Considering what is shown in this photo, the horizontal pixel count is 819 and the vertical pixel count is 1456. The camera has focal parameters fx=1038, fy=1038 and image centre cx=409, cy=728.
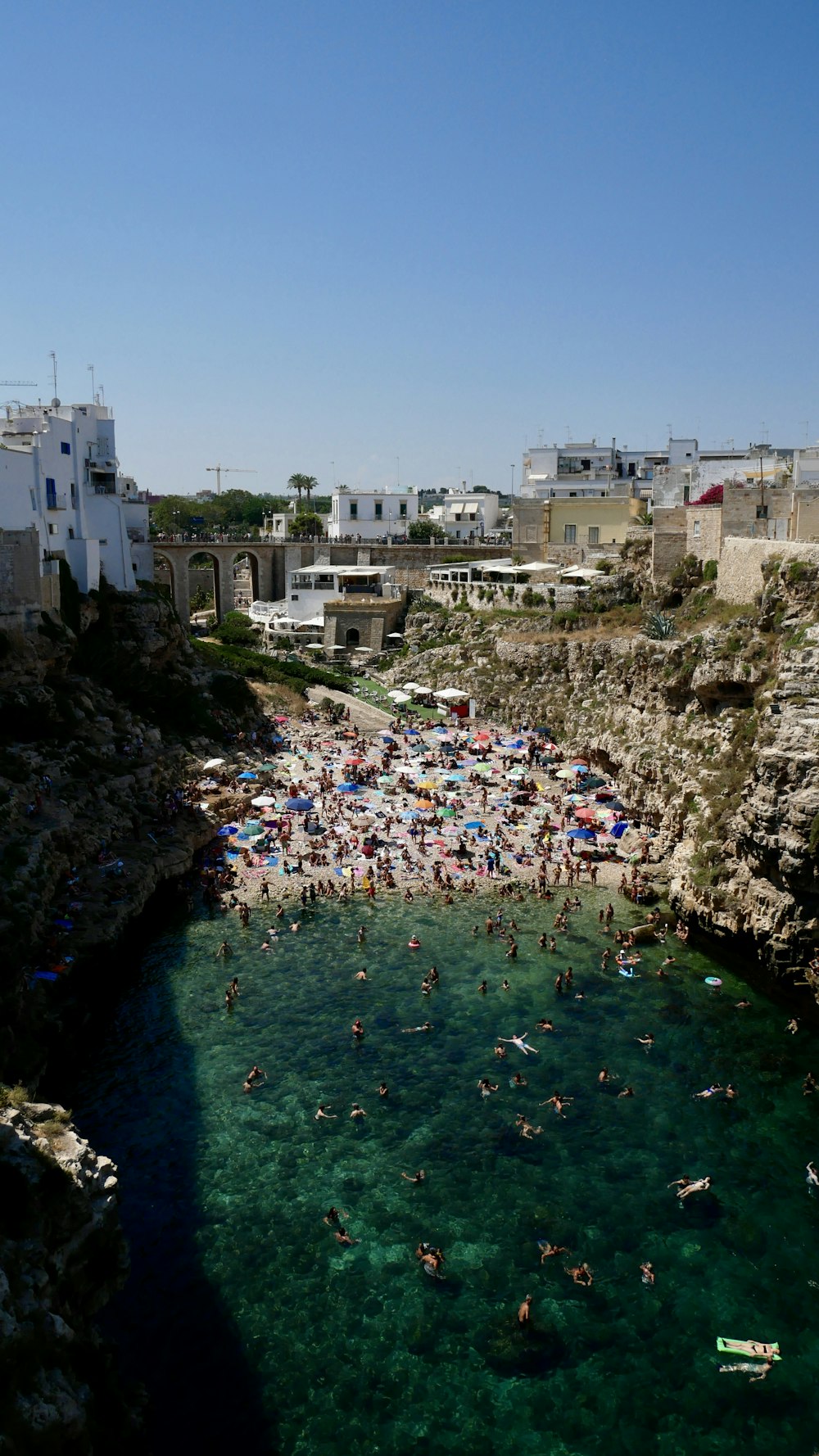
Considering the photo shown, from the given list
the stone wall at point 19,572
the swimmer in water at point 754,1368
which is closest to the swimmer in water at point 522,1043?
the swimmer in water at point 754,1368

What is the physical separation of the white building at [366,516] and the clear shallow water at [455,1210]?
58.8 m

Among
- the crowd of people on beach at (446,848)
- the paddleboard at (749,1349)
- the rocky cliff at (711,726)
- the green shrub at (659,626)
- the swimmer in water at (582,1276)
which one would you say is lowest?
the paddleboard at (749,1349)

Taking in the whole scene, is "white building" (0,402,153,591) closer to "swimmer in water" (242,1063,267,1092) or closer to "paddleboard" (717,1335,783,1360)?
"swimmer in water" (242,1063,267,1092)

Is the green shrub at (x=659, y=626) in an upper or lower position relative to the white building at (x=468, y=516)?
lower

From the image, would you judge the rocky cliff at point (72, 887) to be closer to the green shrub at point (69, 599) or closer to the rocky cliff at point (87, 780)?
the rocky cliff at point (87, 780)

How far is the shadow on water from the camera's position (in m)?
A: 15.2

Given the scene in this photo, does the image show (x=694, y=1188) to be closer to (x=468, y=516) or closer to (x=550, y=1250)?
(x=550, y=1250)

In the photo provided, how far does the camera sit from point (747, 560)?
38781mm

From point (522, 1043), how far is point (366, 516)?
6480 centimetres

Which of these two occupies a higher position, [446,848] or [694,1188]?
[446,848]

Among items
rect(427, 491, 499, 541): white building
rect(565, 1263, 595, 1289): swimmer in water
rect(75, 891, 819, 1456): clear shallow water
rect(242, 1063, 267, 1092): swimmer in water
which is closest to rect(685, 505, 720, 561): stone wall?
rect(75, 891, 819, 1456): clear shallow water

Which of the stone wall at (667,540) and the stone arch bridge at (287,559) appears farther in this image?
the stone arch bridge at (287,559)

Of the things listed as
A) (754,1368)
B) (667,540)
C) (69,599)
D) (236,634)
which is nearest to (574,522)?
(667,540)

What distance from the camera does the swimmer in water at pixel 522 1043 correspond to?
24.4 metres
